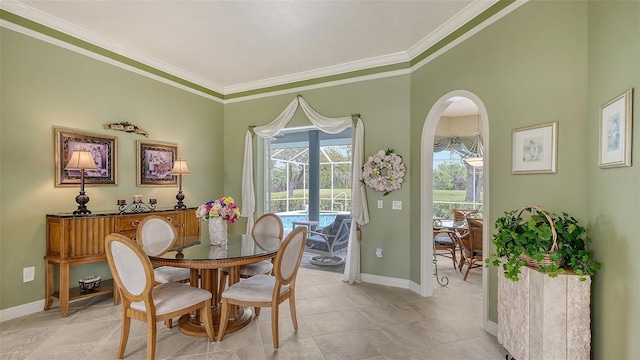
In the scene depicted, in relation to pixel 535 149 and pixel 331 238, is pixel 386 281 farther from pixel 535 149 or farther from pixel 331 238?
pixel 535 149

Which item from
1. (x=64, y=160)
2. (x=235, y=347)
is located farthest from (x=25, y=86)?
(x=235, y=347)

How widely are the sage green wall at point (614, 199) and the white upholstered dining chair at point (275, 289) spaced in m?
2.05

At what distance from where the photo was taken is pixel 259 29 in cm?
323

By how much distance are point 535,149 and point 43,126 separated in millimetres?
4708

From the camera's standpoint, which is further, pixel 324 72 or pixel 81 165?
pixel 324 72

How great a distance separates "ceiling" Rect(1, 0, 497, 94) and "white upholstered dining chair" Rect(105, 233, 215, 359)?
232 centimetres

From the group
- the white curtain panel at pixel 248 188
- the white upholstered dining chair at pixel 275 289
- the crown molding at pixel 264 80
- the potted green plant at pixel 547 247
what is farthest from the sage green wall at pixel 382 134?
the potted green plant at pixel 547 247

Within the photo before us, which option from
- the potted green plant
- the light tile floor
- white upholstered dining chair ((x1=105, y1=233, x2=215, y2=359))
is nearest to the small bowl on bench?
the light tile floor

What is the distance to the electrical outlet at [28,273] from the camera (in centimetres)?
295

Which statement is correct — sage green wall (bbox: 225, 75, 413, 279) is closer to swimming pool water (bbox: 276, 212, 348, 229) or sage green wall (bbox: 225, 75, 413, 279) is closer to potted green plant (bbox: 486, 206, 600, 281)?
potted green plant (bbox: 486, 206, 600, 281)

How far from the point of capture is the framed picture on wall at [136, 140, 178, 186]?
3.97 metres

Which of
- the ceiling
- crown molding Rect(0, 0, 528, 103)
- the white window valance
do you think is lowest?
the white window valance

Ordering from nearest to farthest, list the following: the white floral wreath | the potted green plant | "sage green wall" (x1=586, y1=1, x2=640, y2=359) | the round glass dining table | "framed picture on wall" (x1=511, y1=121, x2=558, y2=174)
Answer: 1. "sage green wall" (x1=586, y1=1, x2=640, y2=359)
2. the potted green plant
3. "framed picture on wall" (x1=511, y1=121, x2=558, y2=174)
4. the round glass dining table
5. the white floral wreath

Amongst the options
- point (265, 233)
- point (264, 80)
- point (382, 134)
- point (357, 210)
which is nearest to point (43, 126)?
point (265, 233)
